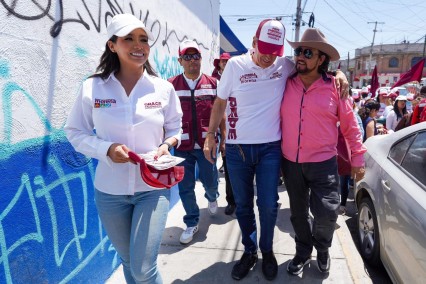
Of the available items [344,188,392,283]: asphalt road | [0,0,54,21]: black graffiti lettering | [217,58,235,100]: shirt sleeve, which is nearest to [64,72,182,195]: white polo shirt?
[0,0,54,21]: black graffiti lettering

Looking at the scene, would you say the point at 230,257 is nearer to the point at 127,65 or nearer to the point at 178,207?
the point at 178,207

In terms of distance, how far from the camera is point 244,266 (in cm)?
259

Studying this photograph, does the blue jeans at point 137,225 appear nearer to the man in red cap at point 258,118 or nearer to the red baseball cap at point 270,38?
the man in red cap at point 258,118

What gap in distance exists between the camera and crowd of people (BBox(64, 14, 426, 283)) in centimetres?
171

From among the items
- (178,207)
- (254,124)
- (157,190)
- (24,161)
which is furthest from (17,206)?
(178,207)

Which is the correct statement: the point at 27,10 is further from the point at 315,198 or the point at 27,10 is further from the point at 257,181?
the point at 315,198

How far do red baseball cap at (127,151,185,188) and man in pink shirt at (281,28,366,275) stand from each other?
3.27 ft

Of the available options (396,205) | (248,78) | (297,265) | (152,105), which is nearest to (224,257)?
(297,265)

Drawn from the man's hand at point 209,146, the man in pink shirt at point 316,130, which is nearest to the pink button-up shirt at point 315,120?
the man in pink shirt at point 316,130

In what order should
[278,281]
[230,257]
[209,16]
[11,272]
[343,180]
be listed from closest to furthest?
1. [11,272]
2. [278,281]
3. [230,257]
4. [343,180]
5. [209,16]

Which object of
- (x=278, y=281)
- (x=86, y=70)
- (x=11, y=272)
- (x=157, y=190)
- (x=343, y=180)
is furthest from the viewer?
(x=343, y=180)

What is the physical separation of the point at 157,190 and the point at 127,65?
0.74 m

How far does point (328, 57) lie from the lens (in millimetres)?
2326

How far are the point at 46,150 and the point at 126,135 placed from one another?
53 centimetres
